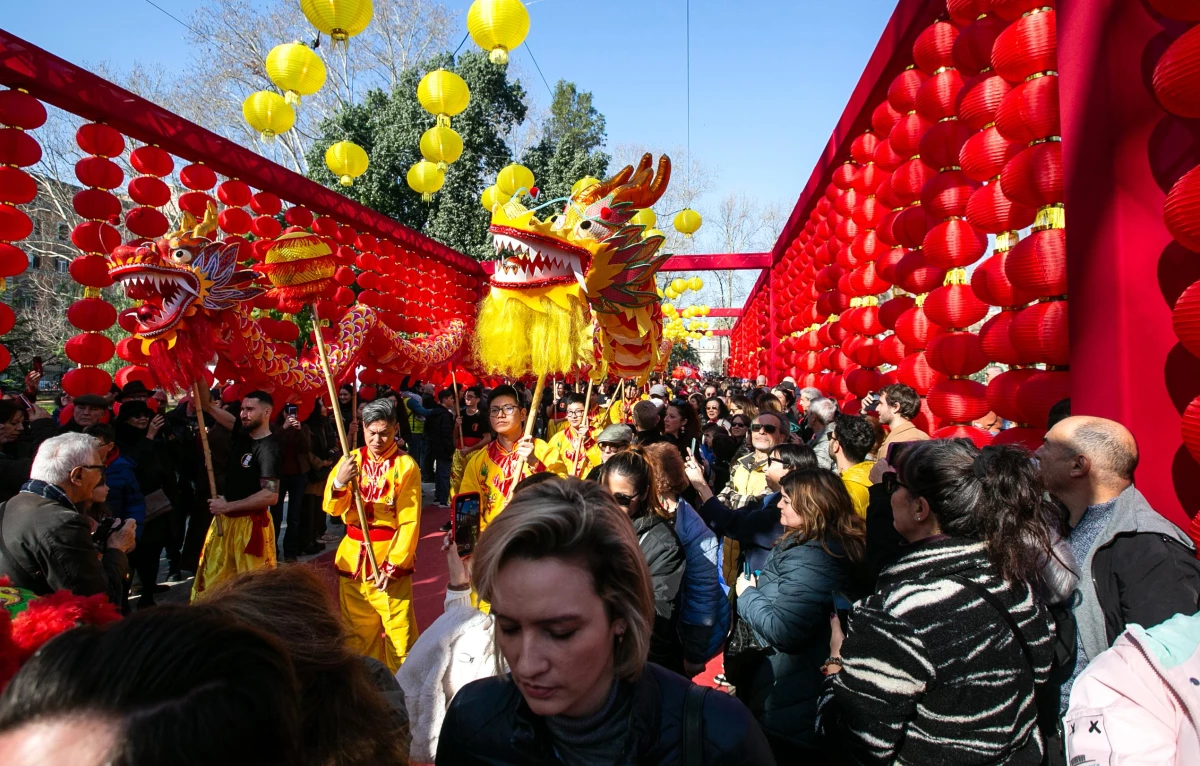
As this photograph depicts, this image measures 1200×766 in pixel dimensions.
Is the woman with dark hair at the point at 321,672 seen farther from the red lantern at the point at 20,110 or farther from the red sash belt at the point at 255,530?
the red lantern at the point at 20,110

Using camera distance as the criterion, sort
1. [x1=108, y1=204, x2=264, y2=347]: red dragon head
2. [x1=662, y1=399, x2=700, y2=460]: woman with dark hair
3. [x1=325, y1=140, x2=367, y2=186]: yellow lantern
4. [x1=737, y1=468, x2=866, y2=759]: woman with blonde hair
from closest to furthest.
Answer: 1. [x1=737, y1=468, x2=866, y2=759]: woman with blonde hair
2. [x1=108, y1=204, x2=264, y2=347]: red dragon head
3. [x1=662, y1=399, x2=700, y2=460]: woman with dark hair
4. [x1=325, y1=140, x2=367, y2=186]: yellow lantern

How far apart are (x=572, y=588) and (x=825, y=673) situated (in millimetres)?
1358

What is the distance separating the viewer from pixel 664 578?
8.19 feet

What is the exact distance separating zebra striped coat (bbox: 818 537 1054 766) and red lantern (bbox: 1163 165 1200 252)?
118 centimetres

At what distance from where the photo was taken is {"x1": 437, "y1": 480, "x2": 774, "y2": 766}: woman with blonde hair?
119 centimetres

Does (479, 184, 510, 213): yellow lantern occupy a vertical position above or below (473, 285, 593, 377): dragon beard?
above

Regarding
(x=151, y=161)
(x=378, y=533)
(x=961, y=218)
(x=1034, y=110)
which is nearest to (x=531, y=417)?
(x=378, y=533)

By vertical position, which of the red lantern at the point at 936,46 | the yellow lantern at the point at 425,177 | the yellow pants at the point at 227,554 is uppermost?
the yellow lantern at the point at 425,177

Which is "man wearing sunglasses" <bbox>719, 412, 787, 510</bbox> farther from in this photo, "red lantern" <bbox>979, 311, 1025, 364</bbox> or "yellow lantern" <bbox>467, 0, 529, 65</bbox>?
"yellow lantern" <bbox>467, 0, 529, 65</bbox>

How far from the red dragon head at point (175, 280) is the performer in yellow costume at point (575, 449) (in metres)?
2.31

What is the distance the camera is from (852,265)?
21.2 ft

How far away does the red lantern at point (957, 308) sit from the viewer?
3.87 metres

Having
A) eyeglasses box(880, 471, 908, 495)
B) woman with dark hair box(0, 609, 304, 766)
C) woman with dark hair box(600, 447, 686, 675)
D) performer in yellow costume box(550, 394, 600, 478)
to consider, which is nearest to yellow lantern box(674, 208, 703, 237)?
performer in yellow costume box(550, 394, 600, 478)

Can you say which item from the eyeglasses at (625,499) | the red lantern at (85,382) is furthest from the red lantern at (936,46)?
the red lantern at (85,382)
